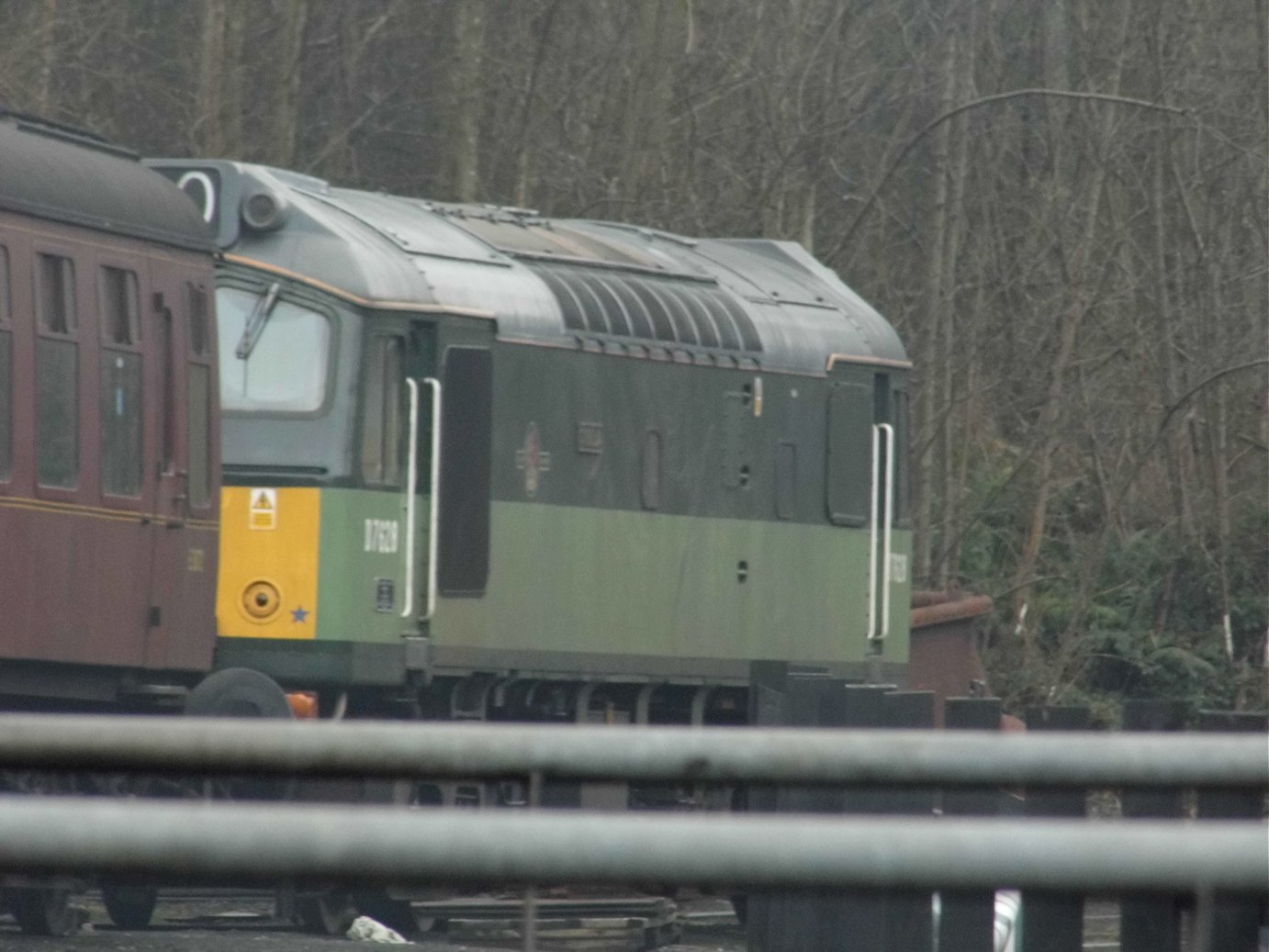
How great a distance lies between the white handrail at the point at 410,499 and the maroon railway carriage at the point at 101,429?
5.72ft

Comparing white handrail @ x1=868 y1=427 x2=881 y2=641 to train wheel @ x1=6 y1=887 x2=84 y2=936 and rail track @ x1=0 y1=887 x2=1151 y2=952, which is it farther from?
train wheel @ x1=6 y1=887 x2=84 y2=936

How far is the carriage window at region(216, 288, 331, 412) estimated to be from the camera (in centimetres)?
1462

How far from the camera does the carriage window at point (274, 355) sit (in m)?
14.6

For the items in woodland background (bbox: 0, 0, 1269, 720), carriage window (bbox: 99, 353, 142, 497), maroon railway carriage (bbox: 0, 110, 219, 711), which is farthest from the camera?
woodland background (bbox: 0, 0, 1269, 720)

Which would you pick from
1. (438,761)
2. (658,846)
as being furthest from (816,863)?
(438,761)

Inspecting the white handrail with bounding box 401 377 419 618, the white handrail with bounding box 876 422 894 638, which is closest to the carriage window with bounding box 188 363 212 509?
the white handrail with bounding box 401 377 419 618

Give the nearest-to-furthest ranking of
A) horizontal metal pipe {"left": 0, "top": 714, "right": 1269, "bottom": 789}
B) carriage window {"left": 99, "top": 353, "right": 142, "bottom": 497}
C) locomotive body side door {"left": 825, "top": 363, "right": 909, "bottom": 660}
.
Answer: horizontal metal pipe {"left": 0, "top": 714, "right": 1269, "bottom": 789} → carriage window {"left": 99, "top": 353, "right": 142, "bottom": 497} → locomotive body side door {"left": 825, "top": 363, "right": 909, "bottom": 660}

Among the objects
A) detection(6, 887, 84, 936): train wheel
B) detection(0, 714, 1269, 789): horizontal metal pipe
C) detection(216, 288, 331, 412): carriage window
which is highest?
detection(216, 288, 331, 412): carriage window

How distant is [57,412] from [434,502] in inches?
133

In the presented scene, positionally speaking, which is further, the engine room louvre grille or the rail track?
the engine room louvre grille

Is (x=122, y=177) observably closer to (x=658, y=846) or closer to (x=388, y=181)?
(x=658, y=846)

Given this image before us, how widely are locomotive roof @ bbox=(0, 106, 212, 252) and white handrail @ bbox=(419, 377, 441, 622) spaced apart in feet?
6.64

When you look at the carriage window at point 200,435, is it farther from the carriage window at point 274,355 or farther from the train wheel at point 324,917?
the train wheel at point 324,917

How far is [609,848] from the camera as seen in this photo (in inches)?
106
